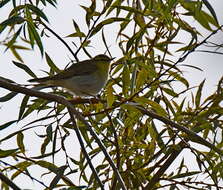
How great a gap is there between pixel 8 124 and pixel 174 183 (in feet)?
2.54

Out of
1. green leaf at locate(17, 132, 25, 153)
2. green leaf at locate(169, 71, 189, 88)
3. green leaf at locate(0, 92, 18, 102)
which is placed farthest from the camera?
green leaf at locate(169, 71, 189, 88)

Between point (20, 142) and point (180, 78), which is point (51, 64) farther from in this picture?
point (180, 78)

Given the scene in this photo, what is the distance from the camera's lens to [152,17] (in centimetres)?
254

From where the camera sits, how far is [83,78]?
3307 mm

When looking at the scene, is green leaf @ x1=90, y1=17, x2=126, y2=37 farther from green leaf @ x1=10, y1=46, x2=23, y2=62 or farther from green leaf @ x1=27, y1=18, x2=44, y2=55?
green leaf @ x1=10, y1=46, x2=23, y2=62

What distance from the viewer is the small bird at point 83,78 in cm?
289

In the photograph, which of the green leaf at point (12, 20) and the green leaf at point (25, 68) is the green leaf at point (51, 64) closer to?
the green leaf at point (25, 68)

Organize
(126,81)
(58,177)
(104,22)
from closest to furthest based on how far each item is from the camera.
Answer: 1. (58,177)
2. (126,81)
3. (104,22)

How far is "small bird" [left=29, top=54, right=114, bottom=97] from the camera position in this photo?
9.48 ft

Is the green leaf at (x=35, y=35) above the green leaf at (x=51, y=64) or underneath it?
underneath

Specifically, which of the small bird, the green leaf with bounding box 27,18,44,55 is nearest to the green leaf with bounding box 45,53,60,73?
the small bird

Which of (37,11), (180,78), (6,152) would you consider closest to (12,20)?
(37,11)

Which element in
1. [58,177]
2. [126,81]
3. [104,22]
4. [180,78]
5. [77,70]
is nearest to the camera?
[58,177]

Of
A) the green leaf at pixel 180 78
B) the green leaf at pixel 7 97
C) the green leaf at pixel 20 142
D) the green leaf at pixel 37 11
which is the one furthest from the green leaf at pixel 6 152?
the green leaf at pixel 180 78
